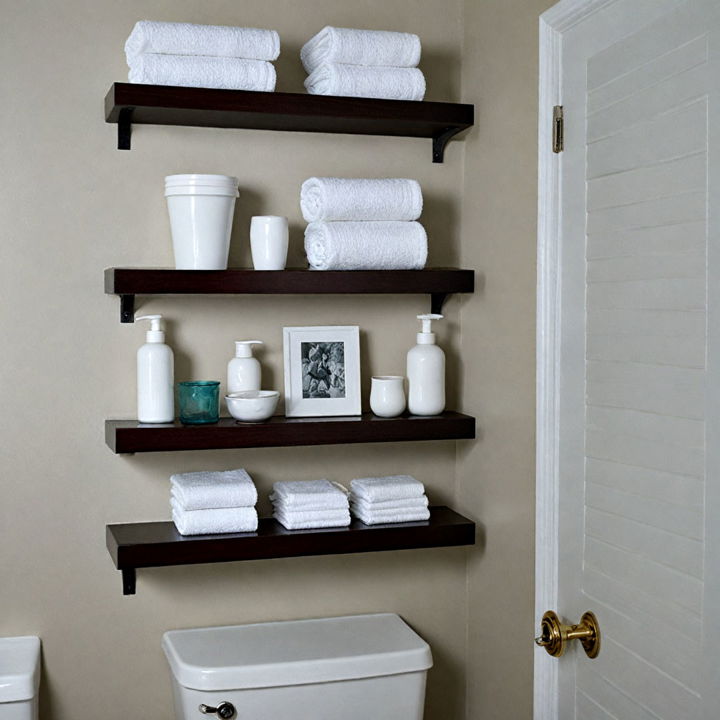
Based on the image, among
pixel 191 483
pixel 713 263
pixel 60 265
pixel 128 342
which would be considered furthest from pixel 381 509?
pixel 713 263

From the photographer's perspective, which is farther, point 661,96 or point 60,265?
point 60,265

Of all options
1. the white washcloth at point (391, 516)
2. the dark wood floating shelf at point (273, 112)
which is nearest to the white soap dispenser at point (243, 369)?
the white washcloth at point (391, 516)

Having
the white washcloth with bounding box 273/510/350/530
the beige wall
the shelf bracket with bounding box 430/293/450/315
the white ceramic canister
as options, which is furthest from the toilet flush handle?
the shelf bracket with bounding box 430/293/450/315

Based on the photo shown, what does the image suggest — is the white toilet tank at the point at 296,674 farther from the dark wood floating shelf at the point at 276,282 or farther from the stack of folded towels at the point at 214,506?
the dark wood floating shelf at the point at 276,282

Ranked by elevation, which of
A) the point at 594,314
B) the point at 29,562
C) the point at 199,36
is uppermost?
the point at 199,36

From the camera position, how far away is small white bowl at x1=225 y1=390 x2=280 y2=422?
6.89 ft

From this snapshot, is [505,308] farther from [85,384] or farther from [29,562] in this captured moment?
[29,562]

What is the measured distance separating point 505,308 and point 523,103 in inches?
17.0

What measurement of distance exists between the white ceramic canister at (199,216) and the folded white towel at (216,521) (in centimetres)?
52

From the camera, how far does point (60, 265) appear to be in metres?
2.13

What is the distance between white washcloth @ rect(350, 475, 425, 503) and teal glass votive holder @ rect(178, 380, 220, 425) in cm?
38

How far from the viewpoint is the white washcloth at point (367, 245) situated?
82.0 inches

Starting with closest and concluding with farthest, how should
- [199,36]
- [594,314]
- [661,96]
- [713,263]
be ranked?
[713,263], [661,96], [594,314], [199,36]

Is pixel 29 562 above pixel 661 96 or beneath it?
beneath
